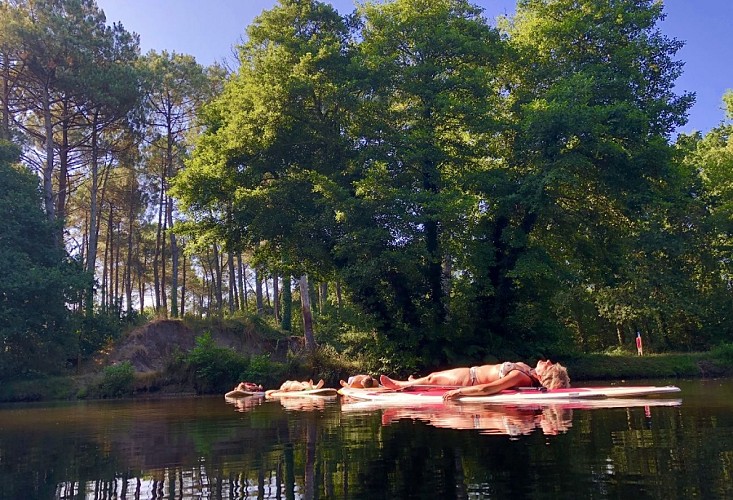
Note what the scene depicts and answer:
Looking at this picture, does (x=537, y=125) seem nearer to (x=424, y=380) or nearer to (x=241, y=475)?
(x=424, y=380)

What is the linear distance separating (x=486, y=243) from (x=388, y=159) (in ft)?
14.4

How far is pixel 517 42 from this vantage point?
23797mm

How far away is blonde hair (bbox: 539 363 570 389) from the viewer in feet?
34.9

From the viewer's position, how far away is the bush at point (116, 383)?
969 inches

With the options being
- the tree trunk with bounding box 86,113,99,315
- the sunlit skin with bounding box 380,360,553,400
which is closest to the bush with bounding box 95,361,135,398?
the tree trunk with bounding box 86,113,99,315

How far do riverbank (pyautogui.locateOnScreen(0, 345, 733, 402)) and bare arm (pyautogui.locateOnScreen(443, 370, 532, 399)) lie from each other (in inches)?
463

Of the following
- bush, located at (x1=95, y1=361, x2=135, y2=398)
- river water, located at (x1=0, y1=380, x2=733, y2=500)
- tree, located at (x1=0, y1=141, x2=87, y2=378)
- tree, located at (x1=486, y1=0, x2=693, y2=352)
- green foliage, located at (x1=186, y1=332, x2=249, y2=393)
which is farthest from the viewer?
tree, located at (x1=0, y1=141, x2=87, y2=378)

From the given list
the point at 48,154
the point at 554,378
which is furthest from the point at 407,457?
the point at 48,154

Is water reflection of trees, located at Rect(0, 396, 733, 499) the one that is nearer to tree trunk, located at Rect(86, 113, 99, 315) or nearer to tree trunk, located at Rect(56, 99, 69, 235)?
tree trunk, located at Rect(86, 113, 99, 315)

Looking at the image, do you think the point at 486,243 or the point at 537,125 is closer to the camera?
the point at 537,125

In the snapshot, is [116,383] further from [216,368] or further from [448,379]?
[448,379]

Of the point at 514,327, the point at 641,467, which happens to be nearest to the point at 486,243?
the point at 514,327

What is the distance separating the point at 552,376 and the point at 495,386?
3.12 ft

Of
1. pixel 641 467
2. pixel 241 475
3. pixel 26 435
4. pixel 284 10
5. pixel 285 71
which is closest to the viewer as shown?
pixel 641 467
